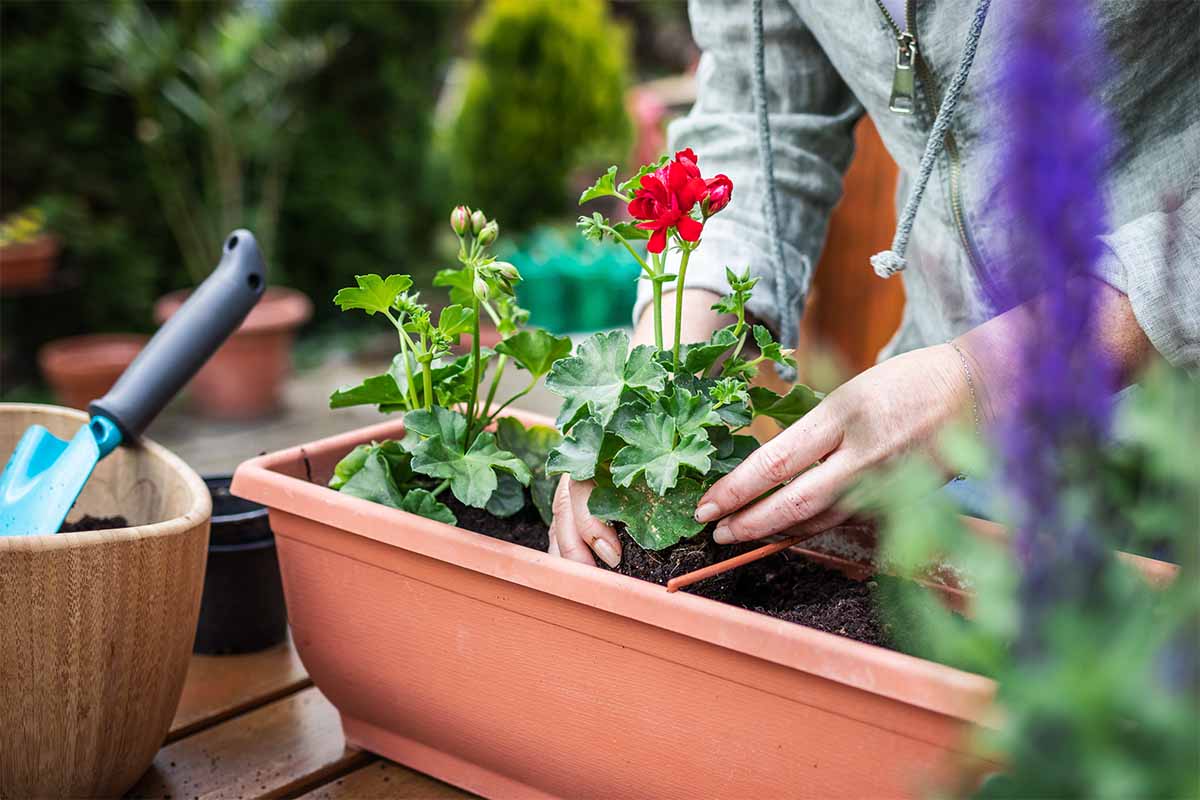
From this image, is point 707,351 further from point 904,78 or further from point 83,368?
point 83,368

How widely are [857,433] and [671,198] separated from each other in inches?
8.5

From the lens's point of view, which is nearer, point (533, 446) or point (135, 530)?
point (135, 530)

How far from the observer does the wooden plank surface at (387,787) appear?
879 mm

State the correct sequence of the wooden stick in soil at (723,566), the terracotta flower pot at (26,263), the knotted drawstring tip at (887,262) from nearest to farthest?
the wooden stick in soil at (723,566) < the knotted drawstring tip at (887,262) < the terracotta flower pot at (26,263)

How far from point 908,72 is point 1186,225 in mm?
282

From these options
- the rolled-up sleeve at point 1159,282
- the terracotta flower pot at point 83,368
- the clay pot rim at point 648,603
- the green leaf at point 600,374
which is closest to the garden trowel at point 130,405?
the clay pot rim at point 648,603

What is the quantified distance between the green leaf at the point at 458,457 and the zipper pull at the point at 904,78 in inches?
18.7

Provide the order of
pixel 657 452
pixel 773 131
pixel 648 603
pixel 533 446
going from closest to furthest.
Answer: pixel 648 603, pixel 657 452, pixel 533 446, pixel 773 131

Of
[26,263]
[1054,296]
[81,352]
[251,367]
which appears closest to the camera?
[1054,296]

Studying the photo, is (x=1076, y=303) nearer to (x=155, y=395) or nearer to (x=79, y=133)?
(x=155, y=395)

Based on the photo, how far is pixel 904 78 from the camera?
98 centimetres

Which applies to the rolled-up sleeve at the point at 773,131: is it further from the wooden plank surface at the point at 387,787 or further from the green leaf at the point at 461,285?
the wooden plank surface at the point at 387,787

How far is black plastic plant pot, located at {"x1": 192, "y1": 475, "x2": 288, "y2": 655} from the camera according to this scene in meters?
1.08

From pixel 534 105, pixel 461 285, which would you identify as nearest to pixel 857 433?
pixel 461 285
